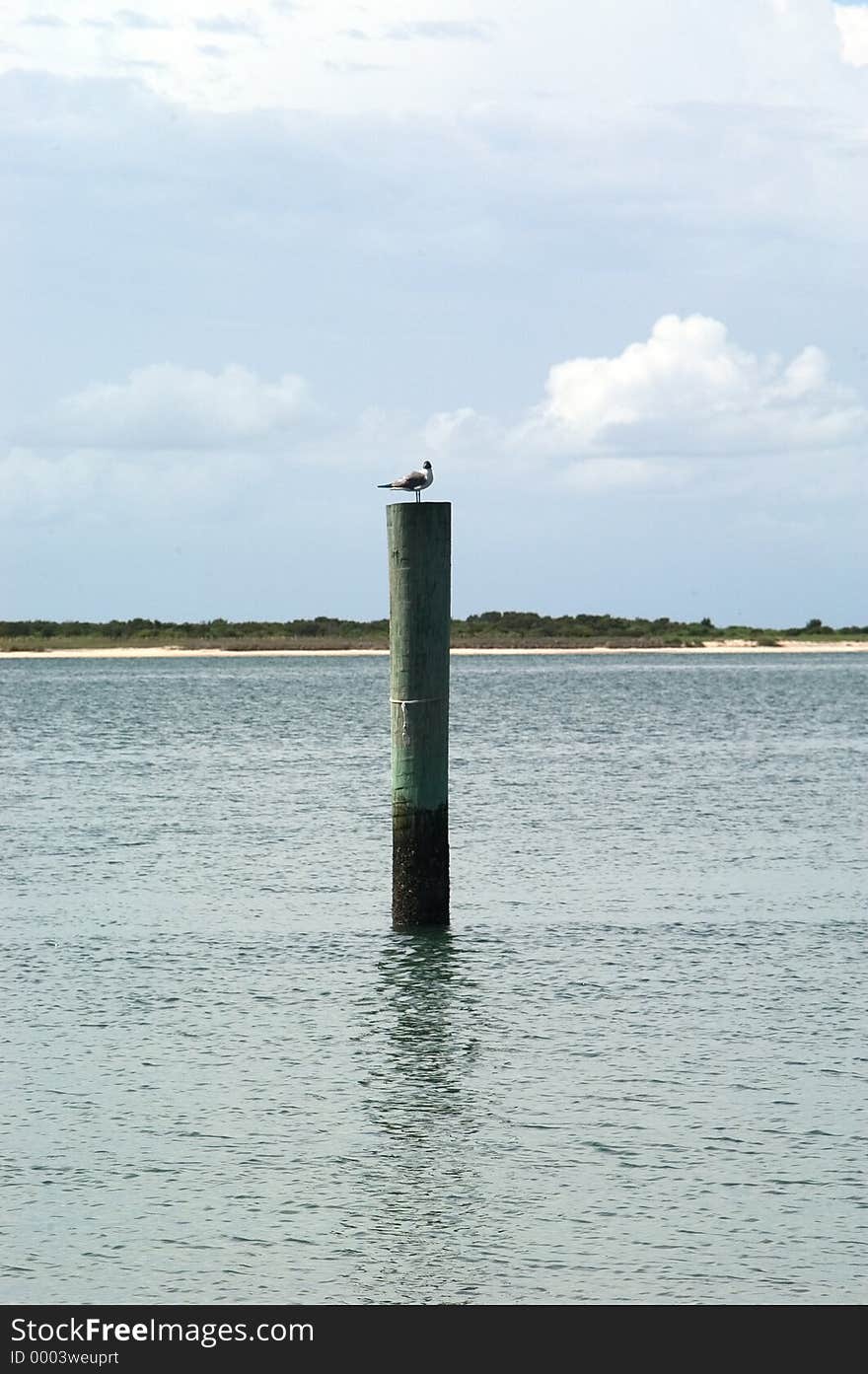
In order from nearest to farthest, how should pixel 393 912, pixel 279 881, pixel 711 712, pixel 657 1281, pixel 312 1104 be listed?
pixel 657 1281
pixel 312 1104
pixel 393 912
pixel 279 881
pixel 711 712

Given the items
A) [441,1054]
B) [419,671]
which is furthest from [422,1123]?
[419,671]

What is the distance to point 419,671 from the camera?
66.9 feet

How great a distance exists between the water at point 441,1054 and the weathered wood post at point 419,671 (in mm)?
1689

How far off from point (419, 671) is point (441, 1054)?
16.3 ft

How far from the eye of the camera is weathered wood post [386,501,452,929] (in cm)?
2012

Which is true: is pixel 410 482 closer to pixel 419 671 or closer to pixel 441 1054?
pixel 419 671

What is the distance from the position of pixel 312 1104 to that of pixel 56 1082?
243 cm

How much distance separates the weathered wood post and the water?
1689mm

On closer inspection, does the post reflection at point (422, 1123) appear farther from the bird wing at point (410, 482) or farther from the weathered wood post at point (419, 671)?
the bird wing at point (410, 482)

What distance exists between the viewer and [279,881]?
2820cm

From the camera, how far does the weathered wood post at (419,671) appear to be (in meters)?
20.1

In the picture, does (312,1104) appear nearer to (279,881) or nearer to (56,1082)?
(56,1082)
